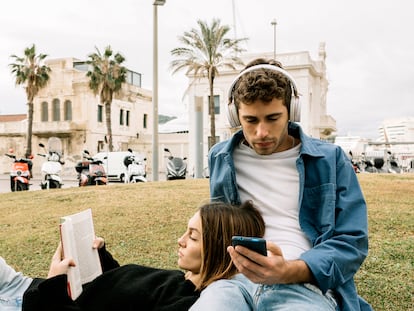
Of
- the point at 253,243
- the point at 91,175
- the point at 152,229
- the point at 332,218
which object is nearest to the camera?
the point at 253,243

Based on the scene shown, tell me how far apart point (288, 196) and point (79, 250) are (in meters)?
1.16

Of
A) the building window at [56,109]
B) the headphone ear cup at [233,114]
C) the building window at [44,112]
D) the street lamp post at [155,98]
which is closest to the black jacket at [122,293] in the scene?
the headphone ear cup at [233,114]

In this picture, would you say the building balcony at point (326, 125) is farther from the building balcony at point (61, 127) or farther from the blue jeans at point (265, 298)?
the blue jeans at point (265, 298)

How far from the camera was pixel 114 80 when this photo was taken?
3734cm

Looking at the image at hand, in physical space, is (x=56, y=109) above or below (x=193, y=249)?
above

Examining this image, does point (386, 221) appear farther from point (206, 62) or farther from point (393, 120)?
point (393, 120)

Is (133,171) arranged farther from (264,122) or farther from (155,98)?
(264,122)

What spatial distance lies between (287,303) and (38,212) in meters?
7.18

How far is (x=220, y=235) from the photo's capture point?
2.31 m

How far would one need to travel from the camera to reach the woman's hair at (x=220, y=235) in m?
2.30

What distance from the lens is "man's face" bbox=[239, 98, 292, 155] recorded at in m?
2.24

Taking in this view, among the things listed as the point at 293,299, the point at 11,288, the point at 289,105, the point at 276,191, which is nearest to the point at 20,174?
the point at 11,288

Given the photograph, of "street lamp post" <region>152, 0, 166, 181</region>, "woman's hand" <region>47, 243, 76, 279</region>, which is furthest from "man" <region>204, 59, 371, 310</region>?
"street lamp post" <region>152, 0, 166, 181</region>

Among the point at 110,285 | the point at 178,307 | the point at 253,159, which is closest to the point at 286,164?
the point at 253,159
